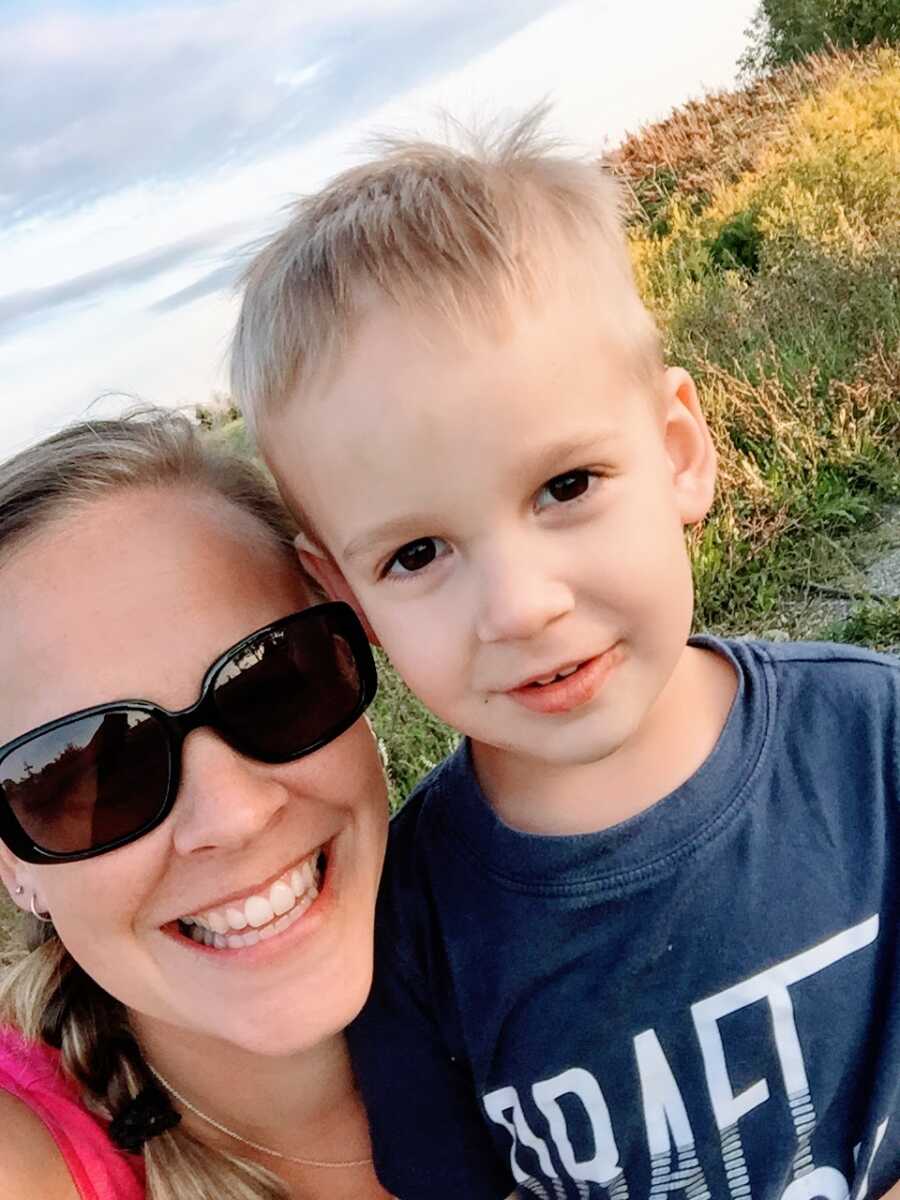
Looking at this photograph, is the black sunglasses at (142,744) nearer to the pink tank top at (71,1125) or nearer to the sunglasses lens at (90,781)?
the sunglasses lens at (90,781)

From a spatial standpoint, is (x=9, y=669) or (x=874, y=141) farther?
(x=874, y=141)

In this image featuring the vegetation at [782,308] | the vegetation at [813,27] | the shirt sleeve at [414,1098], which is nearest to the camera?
the shirt sleeve at [414,1098]

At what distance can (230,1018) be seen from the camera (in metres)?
1.42

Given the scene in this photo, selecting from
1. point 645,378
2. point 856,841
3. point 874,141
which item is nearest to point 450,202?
point 645,378

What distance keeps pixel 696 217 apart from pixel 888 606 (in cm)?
557

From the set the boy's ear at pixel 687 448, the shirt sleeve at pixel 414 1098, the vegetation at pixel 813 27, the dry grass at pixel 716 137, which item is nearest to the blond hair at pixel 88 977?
the shirt sleeve at pixel 414 1098

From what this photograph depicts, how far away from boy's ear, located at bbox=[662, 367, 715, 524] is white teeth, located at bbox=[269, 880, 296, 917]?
2.45 ft

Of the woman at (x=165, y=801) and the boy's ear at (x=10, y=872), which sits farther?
the boy's ear at (x=10, y=872)

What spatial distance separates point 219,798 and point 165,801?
0.07 metres

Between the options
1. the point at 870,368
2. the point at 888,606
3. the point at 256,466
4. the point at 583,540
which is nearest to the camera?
the point at 583,540

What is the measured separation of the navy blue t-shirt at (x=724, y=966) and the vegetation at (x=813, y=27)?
1356 centimetres

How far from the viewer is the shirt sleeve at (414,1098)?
1549 mm

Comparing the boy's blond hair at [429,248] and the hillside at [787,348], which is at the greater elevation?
the boy's blond hair at [429,248]

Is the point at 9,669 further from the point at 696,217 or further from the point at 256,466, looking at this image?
the point at 696,217
